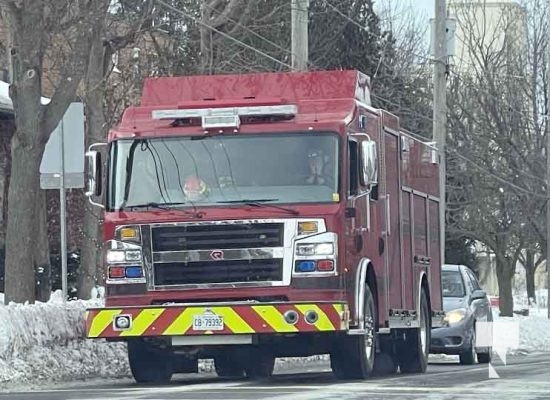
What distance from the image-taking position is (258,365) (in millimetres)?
16172

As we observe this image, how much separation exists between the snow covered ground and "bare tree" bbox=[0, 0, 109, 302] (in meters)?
1.21

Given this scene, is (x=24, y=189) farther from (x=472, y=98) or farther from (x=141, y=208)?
(x=472, y=98)

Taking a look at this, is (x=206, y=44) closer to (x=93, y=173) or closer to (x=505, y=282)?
(x=93, y=173)

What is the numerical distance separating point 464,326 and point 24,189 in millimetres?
7574

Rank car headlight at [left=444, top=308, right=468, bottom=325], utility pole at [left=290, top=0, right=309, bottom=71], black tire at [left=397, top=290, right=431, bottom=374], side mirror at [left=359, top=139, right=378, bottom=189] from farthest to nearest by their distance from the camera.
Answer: utility pole at [left=290, top=0, right=309, bottom=71] < car headlight at [left=444, top=308, right=468, bottom=325] < black tire at [left=397, top=290, right=431, bottom=374] < side mirror at [left=359, top=139, right=378, bottom=189]

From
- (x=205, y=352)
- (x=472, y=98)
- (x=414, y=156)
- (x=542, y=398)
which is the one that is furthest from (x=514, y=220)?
(x=542, y=398)

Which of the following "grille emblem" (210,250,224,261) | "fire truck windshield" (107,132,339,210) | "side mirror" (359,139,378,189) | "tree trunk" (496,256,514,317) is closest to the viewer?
"grille emblem" (210,250,224,261)

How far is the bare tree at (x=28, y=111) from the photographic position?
17141 mm

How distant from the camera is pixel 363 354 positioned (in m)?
13.9

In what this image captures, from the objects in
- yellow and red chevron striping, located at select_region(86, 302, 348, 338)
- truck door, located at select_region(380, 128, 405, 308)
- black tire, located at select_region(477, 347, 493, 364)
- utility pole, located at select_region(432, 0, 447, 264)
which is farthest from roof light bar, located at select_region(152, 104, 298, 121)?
utility pole, located at select_region(432, 0, 447, 264)

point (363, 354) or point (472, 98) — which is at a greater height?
point (472, 98)

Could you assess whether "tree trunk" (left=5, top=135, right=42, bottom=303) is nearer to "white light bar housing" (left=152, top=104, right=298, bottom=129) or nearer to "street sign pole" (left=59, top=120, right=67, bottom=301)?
"street sign pole" (left=59, top=120, right=67, bottom=301)

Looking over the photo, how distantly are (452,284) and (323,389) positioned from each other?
33.7 ft

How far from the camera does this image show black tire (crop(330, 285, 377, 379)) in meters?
13.8
